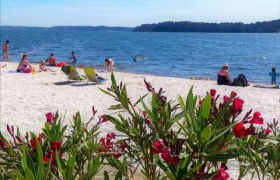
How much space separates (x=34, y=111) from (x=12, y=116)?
22.5 inches

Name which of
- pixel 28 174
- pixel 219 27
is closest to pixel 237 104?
pixel 28 174

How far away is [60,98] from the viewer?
8.41m

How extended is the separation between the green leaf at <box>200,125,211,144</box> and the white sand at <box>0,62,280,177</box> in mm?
4541

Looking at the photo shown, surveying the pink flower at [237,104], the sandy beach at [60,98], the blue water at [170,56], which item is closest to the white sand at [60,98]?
the sandy beach at [60,98]

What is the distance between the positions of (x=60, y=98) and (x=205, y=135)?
299 inches

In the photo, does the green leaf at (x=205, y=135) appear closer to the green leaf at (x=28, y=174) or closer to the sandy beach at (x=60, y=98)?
the green leaf at (x=28, y=174)

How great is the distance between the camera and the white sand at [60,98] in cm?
651

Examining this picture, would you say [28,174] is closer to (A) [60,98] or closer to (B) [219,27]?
(A) [60,98]

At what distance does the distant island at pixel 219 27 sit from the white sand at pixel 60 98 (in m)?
129

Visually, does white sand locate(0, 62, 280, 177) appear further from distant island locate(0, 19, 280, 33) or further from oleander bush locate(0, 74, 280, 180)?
distant island locate(0, 19, 280, 33)

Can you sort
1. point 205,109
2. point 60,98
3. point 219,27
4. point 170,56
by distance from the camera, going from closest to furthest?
point 205,109 → point 60,98 → point 170,56 → point 219,27

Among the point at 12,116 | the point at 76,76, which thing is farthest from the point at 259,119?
the point at 76,76

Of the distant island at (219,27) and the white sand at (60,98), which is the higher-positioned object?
the distant island at (219,27)

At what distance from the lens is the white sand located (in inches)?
256
